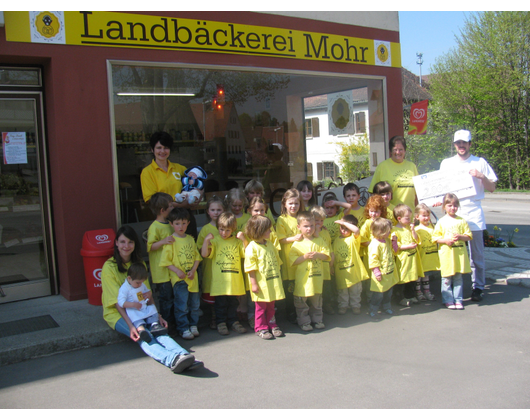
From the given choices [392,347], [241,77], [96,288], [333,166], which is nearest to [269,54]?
[241,77]

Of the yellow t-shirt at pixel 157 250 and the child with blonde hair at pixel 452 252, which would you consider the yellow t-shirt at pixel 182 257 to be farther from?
the child with blonde hair at pixel 452 252

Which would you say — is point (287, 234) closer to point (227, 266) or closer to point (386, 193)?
point (227, 266)

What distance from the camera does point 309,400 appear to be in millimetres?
3396

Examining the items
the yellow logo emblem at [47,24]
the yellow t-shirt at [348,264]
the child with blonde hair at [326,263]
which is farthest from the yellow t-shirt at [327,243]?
the yellow logo emblem at [47,24]

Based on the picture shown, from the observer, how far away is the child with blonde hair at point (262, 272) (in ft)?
15.3

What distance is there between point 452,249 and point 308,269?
183 cm

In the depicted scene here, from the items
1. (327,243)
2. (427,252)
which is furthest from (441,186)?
(327,243)

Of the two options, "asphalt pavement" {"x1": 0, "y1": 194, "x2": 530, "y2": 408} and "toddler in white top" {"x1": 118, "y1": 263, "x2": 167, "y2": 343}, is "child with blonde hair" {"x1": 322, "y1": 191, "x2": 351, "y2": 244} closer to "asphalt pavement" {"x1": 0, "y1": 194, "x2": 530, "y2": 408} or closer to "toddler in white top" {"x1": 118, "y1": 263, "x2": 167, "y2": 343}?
"asphalt pavement" {"x1": 0, "y1": 194, "x2": 530, "y2": 408}

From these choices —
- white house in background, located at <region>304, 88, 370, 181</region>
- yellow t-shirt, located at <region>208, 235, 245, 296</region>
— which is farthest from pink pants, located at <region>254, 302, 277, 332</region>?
white house in background, located at <region>304, 88, 370, 181</region>

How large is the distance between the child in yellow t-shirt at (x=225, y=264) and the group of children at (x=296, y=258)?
1cm

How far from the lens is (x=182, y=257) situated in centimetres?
481

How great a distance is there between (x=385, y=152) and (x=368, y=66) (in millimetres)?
1505

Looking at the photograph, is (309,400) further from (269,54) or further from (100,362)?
(269,54)

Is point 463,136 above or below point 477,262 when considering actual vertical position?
above
